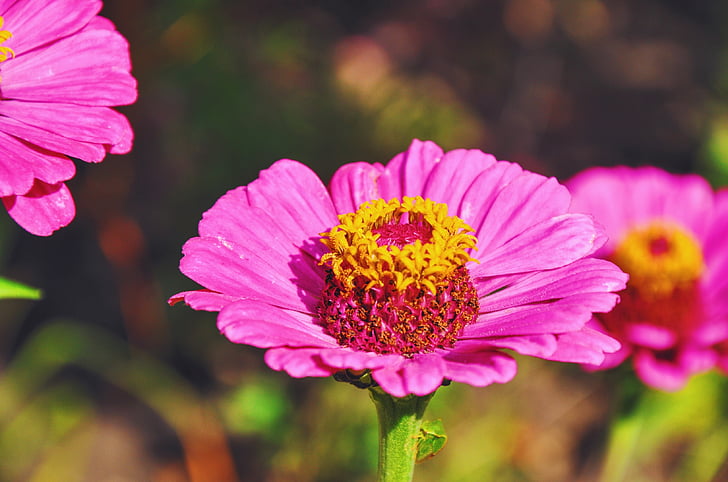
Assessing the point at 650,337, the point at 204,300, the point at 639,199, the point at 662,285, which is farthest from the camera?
the point at 639,199

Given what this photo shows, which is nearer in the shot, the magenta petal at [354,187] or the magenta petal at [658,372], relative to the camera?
the magenta petal at [354,187]

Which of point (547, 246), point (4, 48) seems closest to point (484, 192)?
point (547, 246)

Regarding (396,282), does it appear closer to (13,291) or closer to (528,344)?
(528,344)

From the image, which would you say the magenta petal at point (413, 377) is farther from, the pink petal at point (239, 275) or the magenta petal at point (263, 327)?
the pink petal at point (239, 275)

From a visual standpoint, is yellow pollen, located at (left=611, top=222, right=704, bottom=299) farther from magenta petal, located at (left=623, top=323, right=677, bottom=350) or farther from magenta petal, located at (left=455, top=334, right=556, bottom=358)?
magenta petal, located at (left=455, top=334, right=556, bottom=358)

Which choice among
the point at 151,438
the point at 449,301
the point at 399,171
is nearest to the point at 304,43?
the point at 151,438

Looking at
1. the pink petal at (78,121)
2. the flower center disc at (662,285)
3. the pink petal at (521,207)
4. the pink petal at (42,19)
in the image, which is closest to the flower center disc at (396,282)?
the pink petal at (521,207)
